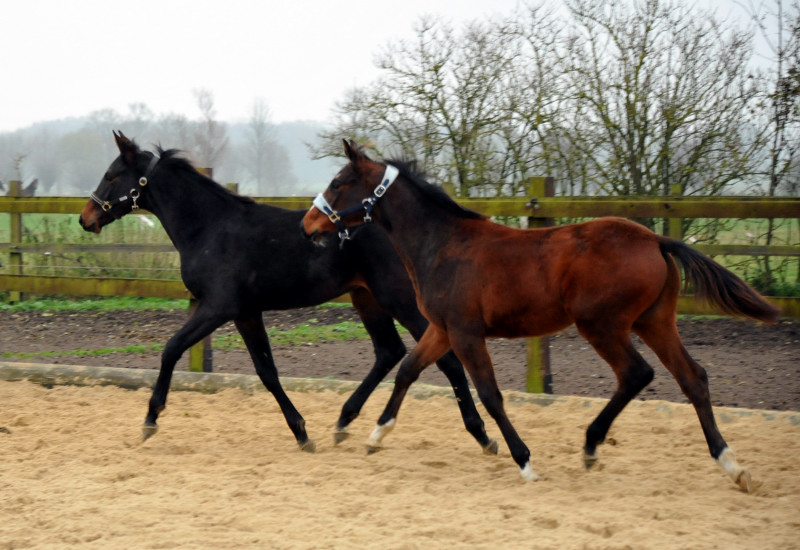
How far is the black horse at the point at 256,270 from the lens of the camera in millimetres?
5246

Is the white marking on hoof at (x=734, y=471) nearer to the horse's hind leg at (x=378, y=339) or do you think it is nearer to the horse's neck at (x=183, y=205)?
the horse's hind leg at (x=378, y=339)

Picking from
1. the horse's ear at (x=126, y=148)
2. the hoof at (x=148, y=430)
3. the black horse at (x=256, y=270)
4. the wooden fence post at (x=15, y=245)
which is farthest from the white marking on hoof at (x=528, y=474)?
the wooden fence post at (x=15, y=245)

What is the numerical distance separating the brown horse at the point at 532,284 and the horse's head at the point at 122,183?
154 centimetres

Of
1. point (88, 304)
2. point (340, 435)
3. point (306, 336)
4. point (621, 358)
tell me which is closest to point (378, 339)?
point (340, 435)

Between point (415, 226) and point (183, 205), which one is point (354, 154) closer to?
point (415, 226)

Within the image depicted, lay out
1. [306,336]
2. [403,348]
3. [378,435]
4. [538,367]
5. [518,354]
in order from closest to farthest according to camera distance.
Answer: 1. [378,435]
2. [403,348]
3. [538,367]
4. [518,354]
5. [306,336]

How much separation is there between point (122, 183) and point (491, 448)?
3031 mm

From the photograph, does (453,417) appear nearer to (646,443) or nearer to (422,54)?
(646,443)

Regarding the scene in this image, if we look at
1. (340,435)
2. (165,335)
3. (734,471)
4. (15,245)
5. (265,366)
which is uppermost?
(15,245)

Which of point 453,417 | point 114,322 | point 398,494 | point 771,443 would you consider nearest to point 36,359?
point 114,322

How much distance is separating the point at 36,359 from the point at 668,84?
24.0 ft

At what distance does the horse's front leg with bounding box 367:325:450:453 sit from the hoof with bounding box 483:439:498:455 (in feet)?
1.83

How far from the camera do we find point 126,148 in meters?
5.69

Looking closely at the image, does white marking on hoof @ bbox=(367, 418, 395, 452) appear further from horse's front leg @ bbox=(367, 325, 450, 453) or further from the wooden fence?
the wooden fence
